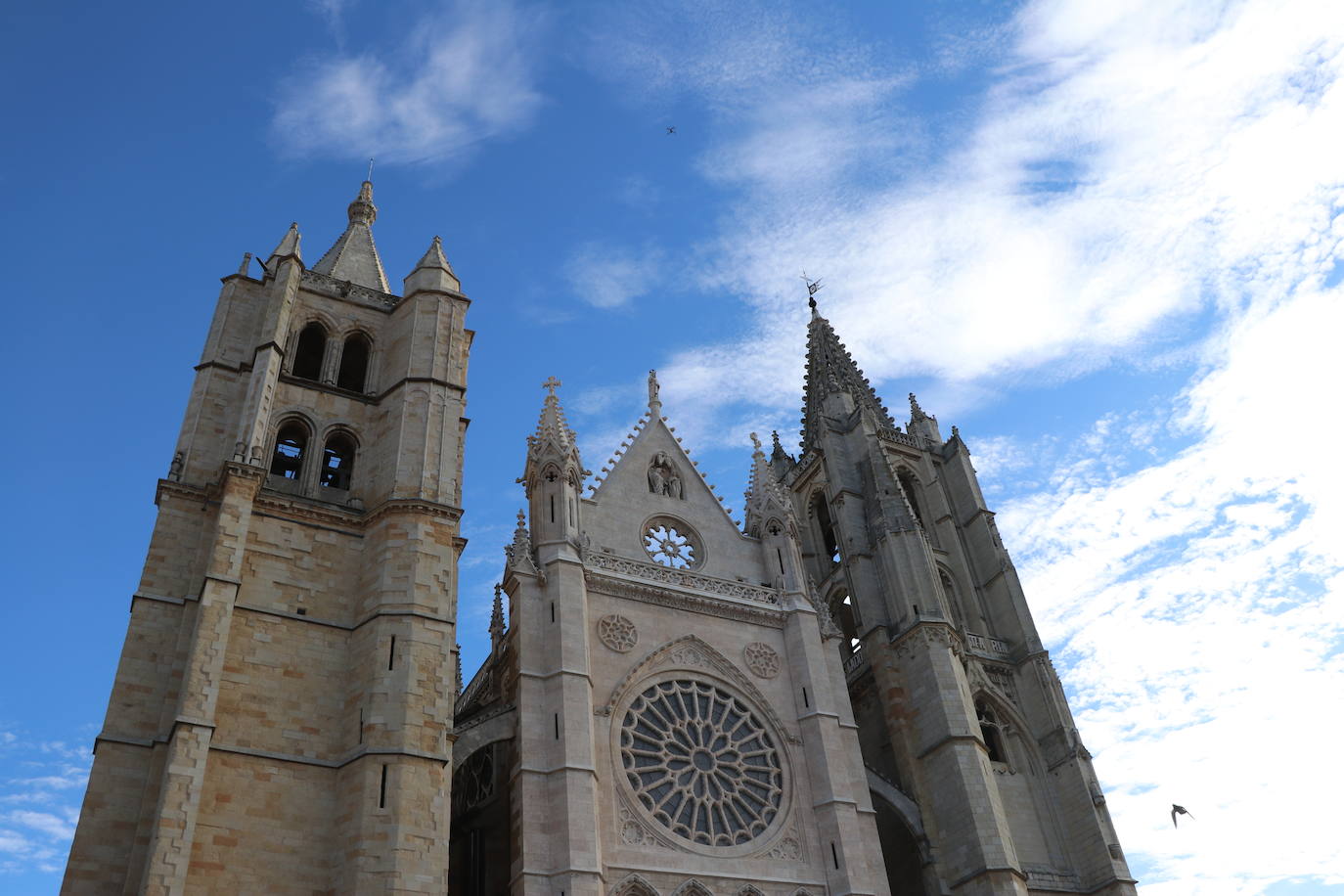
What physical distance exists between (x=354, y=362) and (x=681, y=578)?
8.72 m

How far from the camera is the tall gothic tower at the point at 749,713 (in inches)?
753

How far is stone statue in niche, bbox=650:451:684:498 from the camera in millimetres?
25234

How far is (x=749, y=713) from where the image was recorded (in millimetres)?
21844

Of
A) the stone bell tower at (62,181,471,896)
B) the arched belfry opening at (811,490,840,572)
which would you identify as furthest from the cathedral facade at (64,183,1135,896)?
the arched belfry opening at (811,490,840,572)

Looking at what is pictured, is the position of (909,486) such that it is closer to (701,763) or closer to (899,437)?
(899,437)

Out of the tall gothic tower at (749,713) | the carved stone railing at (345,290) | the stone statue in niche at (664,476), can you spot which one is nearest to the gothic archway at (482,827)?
the tall gothic tower at (749,713)

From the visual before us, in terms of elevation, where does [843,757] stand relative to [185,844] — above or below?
above

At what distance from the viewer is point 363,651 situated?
59.4ft

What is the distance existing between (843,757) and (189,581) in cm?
1226

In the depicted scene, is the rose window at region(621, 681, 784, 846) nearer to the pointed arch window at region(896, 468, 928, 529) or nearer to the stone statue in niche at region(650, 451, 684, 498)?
the stone statue in niche at region(650, 451, 684, 498)

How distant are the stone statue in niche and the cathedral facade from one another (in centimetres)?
6

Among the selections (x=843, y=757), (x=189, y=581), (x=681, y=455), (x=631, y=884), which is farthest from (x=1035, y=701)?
(x=189, y=581)

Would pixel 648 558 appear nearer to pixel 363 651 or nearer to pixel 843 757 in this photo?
pixel 843 757

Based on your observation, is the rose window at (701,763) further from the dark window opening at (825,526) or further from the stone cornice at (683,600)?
the dark window opening at (825,526)
